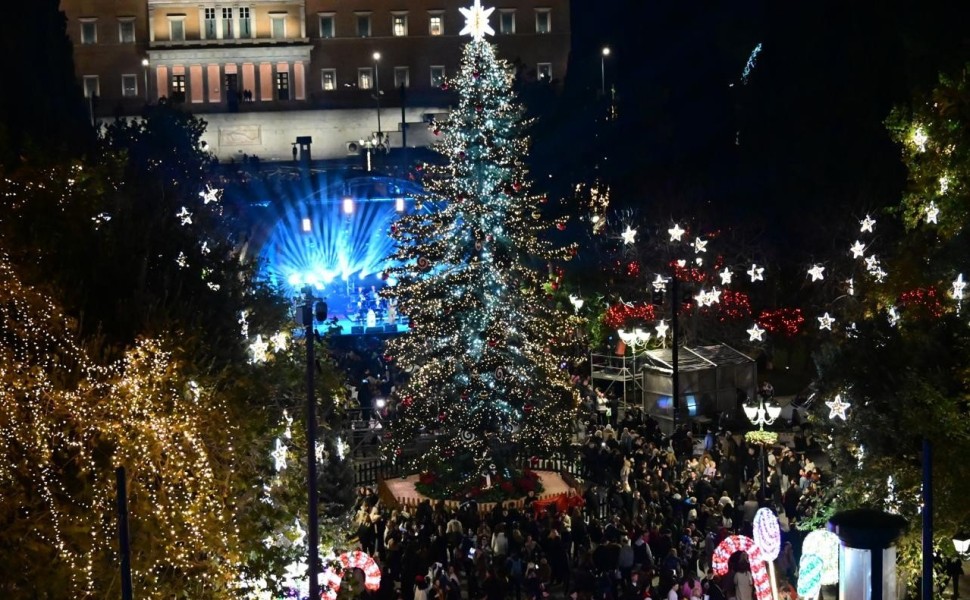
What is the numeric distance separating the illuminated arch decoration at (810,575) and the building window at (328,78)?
57.1 m

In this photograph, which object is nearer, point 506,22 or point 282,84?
point 282,84

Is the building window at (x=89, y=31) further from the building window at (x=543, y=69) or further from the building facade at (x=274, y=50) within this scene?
the building window at (x=543, y=69)

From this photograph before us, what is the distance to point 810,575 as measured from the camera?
1423 cm

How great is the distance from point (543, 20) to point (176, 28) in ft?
66.1

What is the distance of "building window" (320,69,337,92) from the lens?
68.3 metres

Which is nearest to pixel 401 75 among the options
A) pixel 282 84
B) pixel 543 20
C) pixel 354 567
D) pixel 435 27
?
pixel 435 27

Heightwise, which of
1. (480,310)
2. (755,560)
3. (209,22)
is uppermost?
(209,22)

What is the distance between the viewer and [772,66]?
46.4 meters

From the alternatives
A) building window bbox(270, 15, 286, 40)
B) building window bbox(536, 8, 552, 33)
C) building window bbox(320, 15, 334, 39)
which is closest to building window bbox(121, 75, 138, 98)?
building window bbox(270, 15, 286, 40)

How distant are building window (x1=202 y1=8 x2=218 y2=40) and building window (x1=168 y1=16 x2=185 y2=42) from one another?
3.75 feet

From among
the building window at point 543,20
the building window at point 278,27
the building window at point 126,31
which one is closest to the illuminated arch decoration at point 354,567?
the building window at point 278,27

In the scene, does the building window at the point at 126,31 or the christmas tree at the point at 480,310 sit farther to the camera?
the building window at the point at 126,31

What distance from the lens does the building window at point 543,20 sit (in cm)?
7012

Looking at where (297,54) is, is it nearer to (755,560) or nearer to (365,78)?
(365,78)
